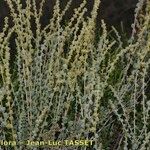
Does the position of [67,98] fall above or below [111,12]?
below

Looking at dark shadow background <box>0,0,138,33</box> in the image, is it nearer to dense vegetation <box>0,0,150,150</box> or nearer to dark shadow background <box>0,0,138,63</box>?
dark shadow background <box>0,0,138,63</box>

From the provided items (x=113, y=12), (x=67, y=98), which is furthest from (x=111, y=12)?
(x=67, y=98)

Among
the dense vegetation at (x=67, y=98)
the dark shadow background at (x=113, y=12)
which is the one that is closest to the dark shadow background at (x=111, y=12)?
the dark shadow background at (x=113, y=12)

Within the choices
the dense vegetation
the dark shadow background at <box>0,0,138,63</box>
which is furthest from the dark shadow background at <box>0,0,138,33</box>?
the dense vegetation

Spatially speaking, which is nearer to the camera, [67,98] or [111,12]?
[67,98]

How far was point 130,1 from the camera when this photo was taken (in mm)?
3561

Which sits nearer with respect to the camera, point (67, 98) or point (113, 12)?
point (67, 98)

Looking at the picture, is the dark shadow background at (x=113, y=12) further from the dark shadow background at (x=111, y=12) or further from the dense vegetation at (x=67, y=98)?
the dense vegetation at (x=67, y=98)

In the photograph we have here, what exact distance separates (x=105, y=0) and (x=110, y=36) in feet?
0.89

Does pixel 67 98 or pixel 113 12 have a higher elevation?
pixel 113 12

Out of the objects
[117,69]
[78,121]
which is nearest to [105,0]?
[117,69]

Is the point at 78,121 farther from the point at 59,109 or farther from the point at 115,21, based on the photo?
the point at 115,21

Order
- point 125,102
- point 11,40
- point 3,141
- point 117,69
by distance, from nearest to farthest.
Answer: point 3,141 < point 125,102 < point 117,69 < point 11,40

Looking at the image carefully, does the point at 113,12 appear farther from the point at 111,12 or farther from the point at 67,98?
the point at 67,98
